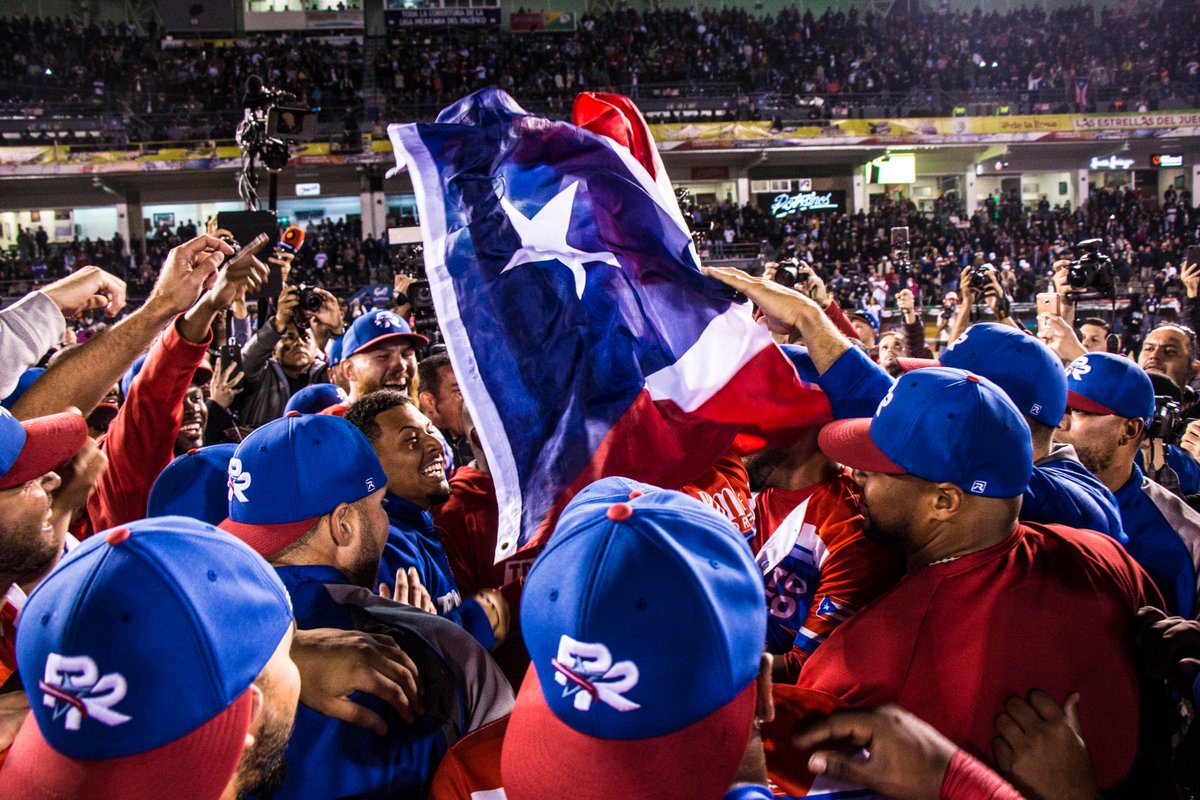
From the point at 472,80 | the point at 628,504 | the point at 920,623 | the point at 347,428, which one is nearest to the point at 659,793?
the point at 628,504

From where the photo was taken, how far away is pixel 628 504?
1.27m

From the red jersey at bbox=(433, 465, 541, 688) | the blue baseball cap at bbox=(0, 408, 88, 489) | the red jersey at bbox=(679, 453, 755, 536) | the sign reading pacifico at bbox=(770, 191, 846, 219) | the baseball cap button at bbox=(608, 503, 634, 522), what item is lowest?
the red jersey at bbox=(433, 465, 541, 688)

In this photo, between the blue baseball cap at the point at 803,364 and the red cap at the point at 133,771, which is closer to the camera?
the red cap at the point at 133,771

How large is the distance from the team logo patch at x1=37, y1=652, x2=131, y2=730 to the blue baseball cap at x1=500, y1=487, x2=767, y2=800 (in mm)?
524

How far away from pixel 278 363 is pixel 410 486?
10.2ft

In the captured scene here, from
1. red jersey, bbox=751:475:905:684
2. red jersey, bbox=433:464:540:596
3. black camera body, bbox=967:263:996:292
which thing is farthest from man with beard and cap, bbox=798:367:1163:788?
black camera body, bbox=967:263:996:292

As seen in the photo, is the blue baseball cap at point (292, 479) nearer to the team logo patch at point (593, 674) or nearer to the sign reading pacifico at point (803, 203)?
the team logo patch at point (593, 674)

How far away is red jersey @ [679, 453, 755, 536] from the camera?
2.82m

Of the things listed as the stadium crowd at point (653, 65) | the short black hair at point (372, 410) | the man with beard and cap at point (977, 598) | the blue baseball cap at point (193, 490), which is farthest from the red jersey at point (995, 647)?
the stadium crowd at point (653, 65)

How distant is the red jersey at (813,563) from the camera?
2160mm

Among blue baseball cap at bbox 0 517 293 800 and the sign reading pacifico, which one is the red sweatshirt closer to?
blue baseball cap at bbox 0 517 293 800

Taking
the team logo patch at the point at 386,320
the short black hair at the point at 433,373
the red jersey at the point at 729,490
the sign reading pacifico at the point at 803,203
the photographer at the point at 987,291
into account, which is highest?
the sign reading pacifico at the point at 803,203

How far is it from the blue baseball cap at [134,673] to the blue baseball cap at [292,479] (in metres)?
0.70

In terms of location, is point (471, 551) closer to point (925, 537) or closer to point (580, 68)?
point (925, 537)
